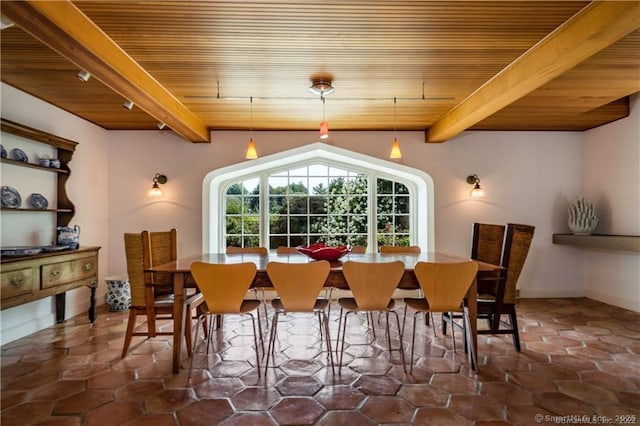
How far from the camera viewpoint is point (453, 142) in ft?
16.9

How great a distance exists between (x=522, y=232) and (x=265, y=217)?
3504 mm

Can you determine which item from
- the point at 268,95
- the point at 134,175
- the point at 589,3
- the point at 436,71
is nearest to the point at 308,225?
the point at 268,95

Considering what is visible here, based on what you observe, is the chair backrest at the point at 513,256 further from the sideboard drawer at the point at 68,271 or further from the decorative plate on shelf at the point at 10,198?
the decorative plate on shelf at the point at 10,198

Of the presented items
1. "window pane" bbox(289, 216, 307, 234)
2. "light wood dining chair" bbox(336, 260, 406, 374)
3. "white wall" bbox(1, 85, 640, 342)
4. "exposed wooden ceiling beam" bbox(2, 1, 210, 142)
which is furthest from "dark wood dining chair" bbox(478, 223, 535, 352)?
"exposed wooden ceiling beam" bbox(2, 1, 210, 142)

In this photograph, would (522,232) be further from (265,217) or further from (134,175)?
(134,175)

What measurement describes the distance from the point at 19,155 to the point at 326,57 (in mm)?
3026

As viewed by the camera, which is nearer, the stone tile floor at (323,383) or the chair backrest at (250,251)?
the stone tile floor at (323,383)

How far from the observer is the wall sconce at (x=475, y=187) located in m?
4.99

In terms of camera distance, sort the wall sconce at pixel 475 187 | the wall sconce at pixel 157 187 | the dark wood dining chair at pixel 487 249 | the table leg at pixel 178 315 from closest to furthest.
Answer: the table leg at pixel 178 315
the dark wood dining chair at pixel 487 249
the wall sconce at pixel 157 187
the wall sconce at pixel 475 187

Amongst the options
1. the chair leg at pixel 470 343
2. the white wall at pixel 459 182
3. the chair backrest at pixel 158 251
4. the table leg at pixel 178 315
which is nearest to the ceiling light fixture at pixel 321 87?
the white wall at pixel 459 182

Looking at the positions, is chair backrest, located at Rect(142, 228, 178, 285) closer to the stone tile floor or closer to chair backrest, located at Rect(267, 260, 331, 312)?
the stone tile floor

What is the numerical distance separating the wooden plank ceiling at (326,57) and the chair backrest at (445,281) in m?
1.63

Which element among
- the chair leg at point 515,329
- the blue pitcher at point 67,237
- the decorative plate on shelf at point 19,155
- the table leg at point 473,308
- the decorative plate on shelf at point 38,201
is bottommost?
the chair leg at point 515,329

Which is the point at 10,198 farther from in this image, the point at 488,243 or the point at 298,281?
the point at 488,243
